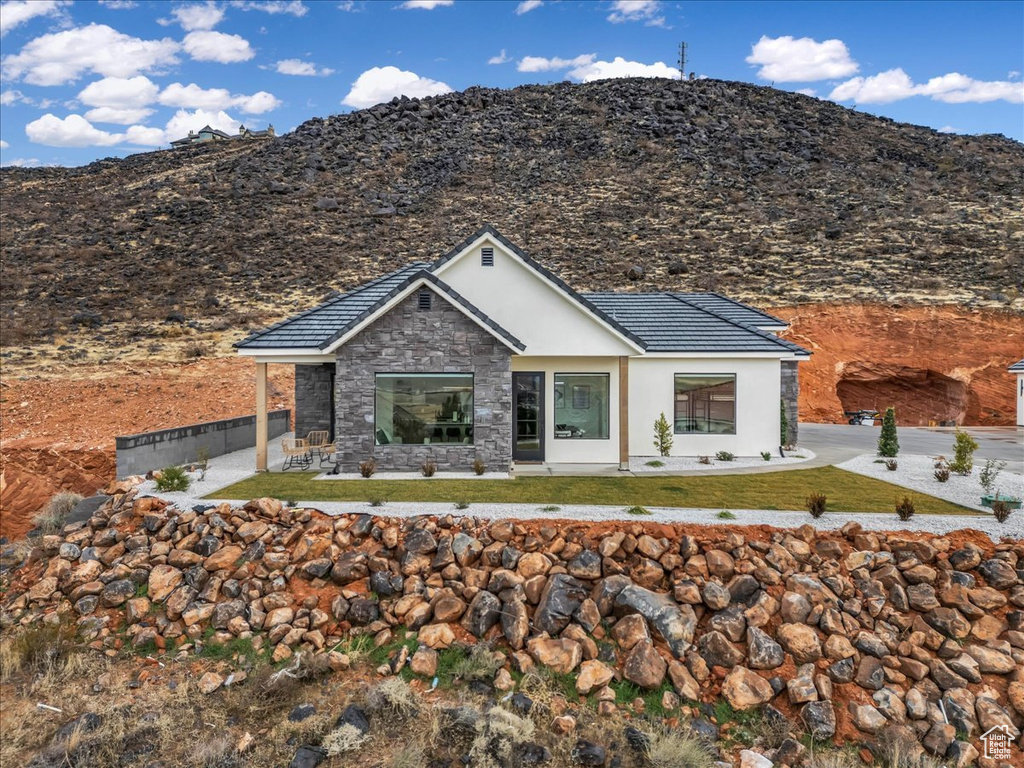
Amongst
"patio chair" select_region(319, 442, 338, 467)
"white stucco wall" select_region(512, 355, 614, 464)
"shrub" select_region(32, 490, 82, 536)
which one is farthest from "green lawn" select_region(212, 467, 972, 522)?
"shrub" select_region(32, 490, 82, 536)

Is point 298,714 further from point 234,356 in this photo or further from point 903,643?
point 234,356

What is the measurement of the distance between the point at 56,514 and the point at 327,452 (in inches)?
232

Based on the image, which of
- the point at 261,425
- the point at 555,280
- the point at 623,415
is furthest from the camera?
the point at 555,280

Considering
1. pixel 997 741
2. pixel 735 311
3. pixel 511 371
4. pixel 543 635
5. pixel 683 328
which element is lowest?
pixel 997 741

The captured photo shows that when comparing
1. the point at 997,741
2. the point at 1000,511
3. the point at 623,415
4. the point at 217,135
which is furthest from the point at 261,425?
the point at 217,135

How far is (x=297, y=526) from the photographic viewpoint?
952 cm

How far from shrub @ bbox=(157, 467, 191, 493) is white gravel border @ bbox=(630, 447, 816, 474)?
10408mm

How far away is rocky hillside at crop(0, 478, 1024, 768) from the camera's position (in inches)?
256

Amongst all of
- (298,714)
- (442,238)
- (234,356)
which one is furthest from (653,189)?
(298,714)

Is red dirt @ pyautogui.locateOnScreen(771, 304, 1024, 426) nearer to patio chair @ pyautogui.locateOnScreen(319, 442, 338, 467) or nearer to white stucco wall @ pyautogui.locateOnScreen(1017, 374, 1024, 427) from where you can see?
white stucco wall @ pyautogui.locateOnScreen(1017, 374, 1024, 427)

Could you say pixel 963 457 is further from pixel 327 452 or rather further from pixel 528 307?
pixel 327 452

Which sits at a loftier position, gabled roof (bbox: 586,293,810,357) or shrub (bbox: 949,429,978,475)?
gabled roof (bbox: 586,293,810,357)

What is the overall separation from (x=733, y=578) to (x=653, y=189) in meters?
45.6

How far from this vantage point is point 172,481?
11469 mm
